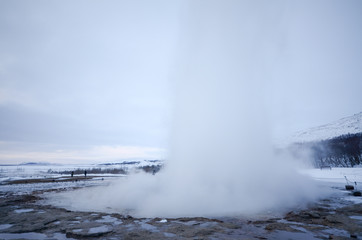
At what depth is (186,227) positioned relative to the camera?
21.8 ft

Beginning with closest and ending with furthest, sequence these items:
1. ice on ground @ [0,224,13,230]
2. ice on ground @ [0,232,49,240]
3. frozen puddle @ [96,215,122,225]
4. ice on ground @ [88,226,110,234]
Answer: ice on ground @ [0,232,49,240] → ice on ground @ [88,226,110,234] → ice on ground @ [0,224,13,230] → frozen puddle @ [96,215,122,225]

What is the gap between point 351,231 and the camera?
5.89m

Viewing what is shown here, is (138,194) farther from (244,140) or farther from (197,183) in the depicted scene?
(244,140)

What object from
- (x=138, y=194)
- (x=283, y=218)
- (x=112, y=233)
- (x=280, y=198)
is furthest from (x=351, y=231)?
(x=138, y=194)

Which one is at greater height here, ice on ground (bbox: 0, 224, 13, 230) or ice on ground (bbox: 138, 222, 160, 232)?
ice on ground (bbox: 138, 222, 160, 232)

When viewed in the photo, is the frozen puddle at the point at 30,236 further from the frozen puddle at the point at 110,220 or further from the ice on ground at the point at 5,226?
the frozen puddle at the point at 110,220

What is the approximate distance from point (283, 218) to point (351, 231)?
7.22 feet

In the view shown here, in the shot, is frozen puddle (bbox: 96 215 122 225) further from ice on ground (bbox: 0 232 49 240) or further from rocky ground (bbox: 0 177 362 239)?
ice on ground (bbox: 0 232 49 240)

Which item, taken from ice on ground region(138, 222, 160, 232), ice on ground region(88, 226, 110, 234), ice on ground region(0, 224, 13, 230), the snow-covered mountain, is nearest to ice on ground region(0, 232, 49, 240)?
ice on ground region(0, 224, 13, 230)

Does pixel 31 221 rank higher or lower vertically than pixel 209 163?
lower

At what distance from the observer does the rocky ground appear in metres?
5.81

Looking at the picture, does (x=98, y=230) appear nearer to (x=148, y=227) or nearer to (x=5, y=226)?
(x=148, y=227)

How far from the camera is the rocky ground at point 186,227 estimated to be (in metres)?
5.81

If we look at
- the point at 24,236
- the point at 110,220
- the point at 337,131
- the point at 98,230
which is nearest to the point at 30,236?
the point at 24,236
